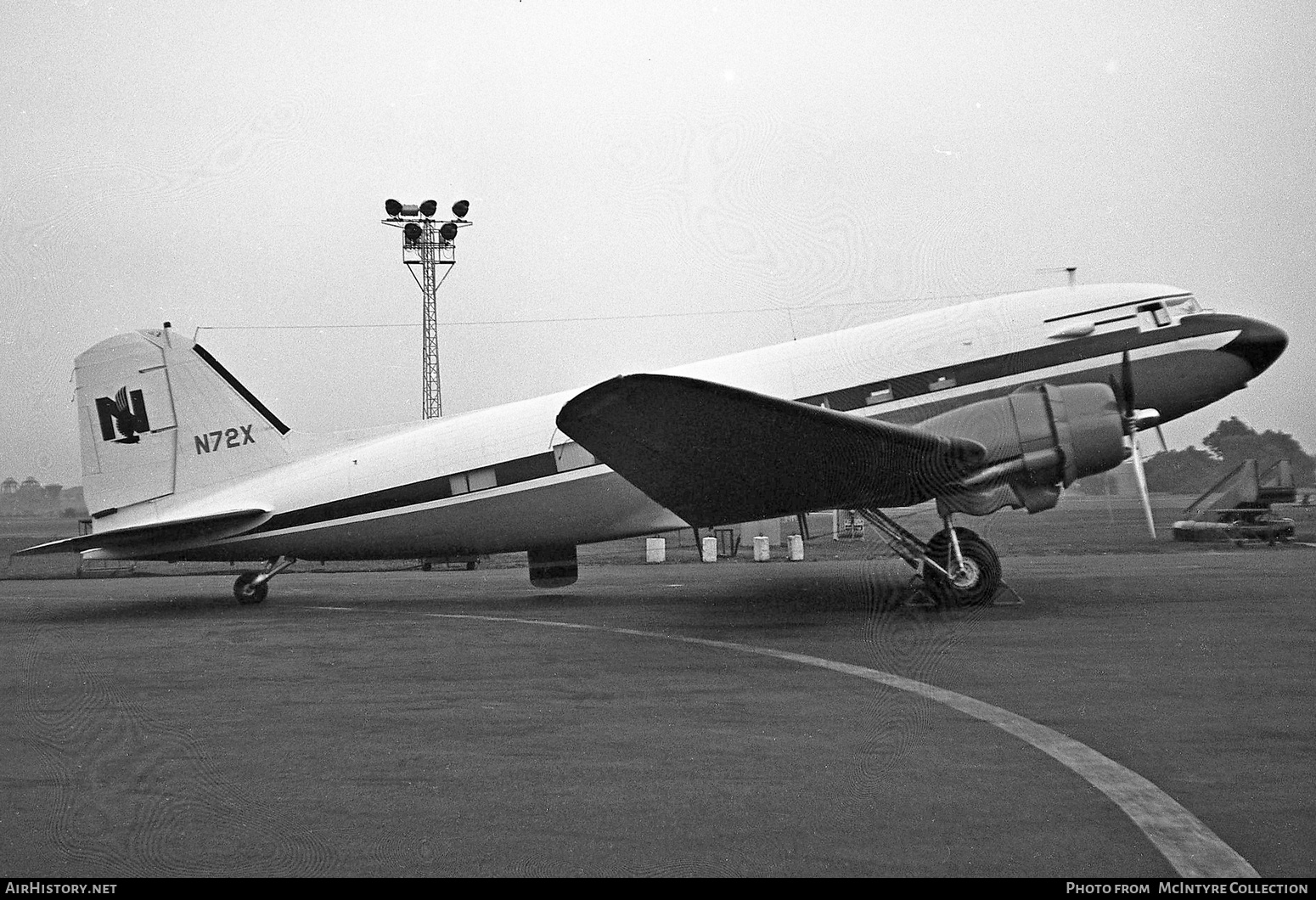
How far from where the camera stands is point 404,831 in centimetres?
391

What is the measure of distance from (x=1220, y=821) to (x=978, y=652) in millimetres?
4344

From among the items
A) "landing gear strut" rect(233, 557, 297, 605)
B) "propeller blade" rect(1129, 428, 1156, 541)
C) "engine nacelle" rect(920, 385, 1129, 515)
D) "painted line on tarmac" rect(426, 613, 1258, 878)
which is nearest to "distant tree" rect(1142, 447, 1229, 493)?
"propeller blade" rect(1129, 428, 1156, 541)

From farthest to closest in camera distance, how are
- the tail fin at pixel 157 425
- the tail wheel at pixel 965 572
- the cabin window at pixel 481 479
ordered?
1. the tail fin at pixel 157 425
2. the cabin window at pixel 481 479
3. the tail wheel at pixel 965 572

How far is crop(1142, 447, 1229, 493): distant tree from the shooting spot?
512 inches

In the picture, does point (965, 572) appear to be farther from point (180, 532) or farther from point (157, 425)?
point (157, 425)

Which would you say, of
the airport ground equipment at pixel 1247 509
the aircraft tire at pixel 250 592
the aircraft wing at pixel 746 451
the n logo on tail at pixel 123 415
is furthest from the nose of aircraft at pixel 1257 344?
the n logo on tail at pixel 123 415

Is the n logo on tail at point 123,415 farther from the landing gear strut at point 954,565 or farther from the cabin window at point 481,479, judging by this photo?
the landing gear strut at point 954,565

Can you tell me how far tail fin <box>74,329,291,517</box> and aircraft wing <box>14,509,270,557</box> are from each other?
2.35 ft

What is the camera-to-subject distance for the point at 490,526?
42.6 feet

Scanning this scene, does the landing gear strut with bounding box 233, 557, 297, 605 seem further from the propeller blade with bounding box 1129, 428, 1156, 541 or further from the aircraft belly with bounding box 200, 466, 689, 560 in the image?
the propeller blade with bounding box 1129, 428, 1156, 541

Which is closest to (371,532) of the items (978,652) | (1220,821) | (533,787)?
(978,652)

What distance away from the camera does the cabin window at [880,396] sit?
1194cm

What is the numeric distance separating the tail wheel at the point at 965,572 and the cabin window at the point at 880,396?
6.04 ft

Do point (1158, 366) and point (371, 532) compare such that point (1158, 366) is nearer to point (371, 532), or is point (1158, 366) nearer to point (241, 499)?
point (371, 532)
